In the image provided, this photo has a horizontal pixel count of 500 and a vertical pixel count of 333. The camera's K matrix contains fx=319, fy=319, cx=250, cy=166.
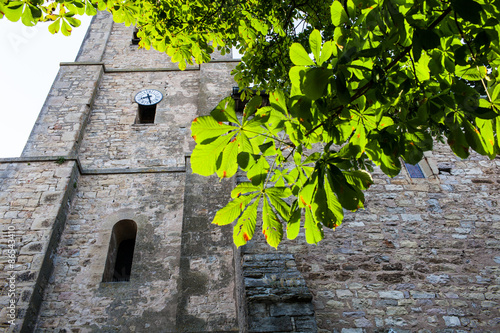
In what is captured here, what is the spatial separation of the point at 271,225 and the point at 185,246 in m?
3.76

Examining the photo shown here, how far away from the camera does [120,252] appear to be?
6.31 m

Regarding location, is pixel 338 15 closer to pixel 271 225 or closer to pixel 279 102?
pixel 279 102

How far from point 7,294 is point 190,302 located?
8.73ft

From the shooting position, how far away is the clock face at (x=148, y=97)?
8.59 metres

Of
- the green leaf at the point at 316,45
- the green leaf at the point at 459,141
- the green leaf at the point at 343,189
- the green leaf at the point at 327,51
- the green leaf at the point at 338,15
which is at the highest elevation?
the green leaf at the point at 338,15

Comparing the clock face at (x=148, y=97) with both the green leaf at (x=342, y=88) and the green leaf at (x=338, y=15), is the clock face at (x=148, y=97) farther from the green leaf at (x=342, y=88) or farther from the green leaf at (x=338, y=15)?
the green leaf at (x=342, y=88)

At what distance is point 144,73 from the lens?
937cm

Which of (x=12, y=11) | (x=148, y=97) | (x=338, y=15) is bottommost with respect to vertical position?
(x=338, y=15)

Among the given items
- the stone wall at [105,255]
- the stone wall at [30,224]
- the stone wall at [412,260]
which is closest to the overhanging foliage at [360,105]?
the stone wall at [412,260]

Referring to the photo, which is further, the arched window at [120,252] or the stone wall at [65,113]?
the stone wall at [65,113]

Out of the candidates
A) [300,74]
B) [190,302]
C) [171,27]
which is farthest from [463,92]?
[190,302]

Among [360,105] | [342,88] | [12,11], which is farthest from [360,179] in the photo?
[12,11]

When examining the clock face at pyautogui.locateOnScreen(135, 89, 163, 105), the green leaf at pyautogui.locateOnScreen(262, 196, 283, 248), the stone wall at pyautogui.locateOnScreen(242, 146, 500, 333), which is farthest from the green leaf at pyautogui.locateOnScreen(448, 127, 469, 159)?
the clock face at pyautogui.locateOnScreen(135, 89, 163, 105)

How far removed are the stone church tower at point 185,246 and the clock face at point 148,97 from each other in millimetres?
247
